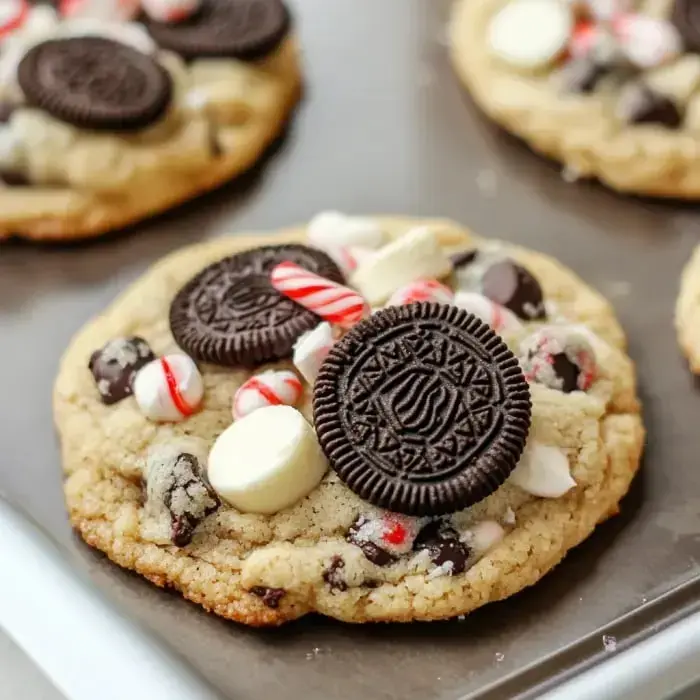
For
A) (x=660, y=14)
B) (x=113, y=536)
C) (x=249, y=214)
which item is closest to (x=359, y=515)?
(x=113, y=536)

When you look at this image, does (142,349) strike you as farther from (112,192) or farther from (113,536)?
(112,192)

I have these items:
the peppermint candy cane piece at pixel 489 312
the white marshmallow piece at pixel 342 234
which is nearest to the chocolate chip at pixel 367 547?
the peppermint candy cane piece at pixel 489 312

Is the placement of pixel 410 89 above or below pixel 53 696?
above

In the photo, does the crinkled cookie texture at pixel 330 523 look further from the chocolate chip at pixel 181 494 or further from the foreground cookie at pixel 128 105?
the foreground cookie at pixel 128 105

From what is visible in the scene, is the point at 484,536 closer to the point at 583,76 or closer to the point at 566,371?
the point at 566,371

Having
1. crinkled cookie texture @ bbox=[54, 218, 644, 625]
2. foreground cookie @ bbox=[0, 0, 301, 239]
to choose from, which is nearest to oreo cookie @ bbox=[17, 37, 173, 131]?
foreground cookie @ bbox=[0, 0, 301, 239]

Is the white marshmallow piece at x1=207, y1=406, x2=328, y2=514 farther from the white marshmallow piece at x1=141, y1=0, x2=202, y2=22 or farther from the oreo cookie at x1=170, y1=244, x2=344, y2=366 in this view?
the white marshmallow piece at x1=141, y1=0, x2=202, y2=22
